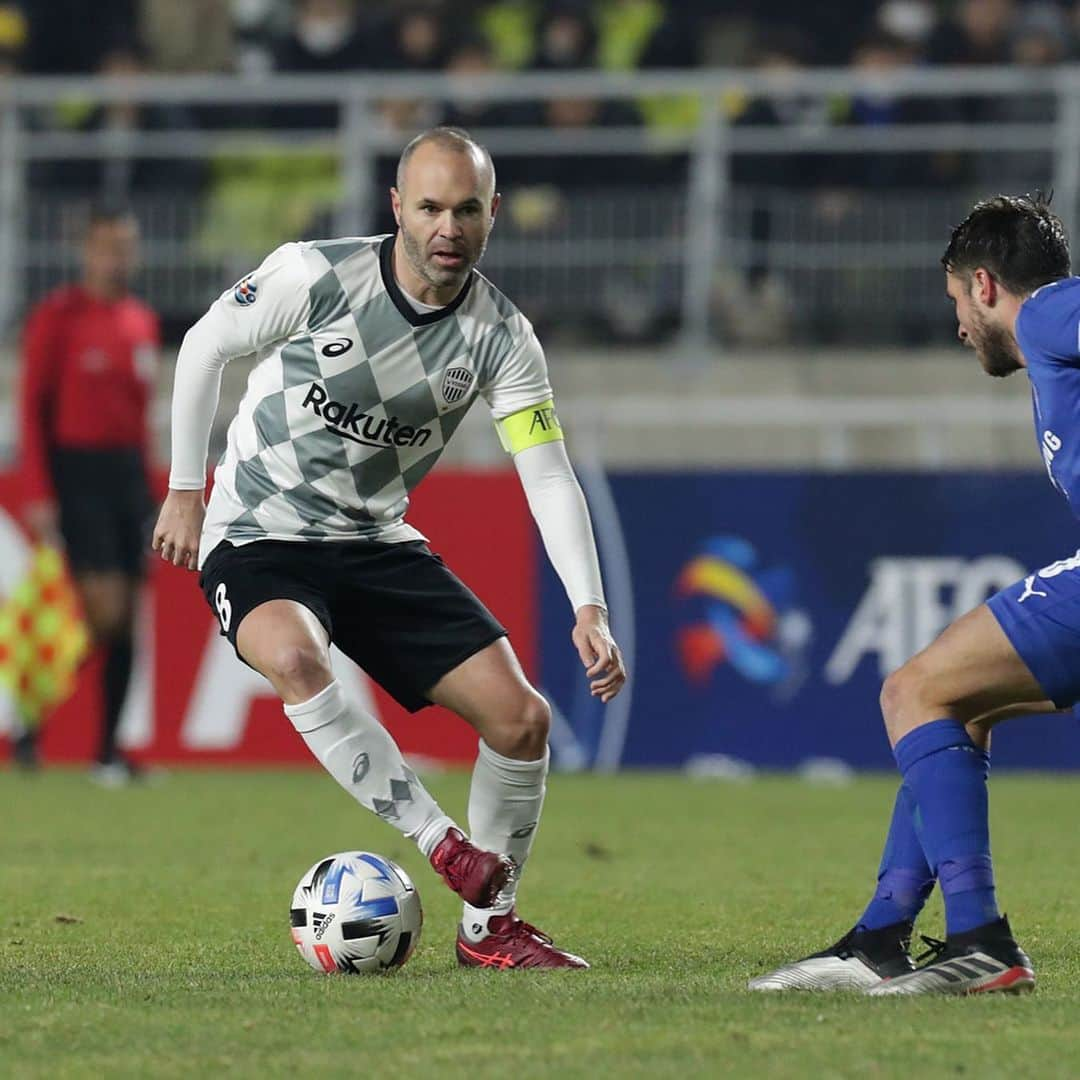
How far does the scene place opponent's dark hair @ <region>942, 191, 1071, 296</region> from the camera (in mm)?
5078

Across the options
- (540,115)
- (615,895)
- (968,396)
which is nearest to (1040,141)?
(968,396)

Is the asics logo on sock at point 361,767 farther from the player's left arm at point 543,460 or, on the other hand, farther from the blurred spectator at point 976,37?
the blurred spectator at point 976,37

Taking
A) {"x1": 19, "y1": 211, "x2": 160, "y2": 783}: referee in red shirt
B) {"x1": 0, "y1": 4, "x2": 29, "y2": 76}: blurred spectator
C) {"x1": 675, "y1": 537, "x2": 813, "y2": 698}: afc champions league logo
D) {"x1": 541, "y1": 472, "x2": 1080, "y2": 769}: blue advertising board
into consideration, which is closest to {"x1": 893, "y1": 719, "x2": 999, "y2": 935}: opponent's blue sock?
{"x1": 541, "y1": 472, "x2": 1080, "y2": 769}: blue advertising board

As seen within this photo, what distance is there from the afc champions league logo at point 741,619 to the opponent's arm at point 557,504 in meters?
6.17

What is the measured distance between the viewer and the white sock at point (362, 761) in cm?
562

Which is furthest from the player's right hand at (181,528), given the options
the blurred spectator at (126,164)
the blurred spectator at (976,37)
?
the blurred spectator at (976,37)

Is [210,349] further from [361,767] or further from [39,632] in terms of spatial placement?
[39,632]

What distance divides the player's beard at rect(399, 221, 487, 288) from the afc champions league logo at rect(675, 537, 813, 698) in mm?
6501

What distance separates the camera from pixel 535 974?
5414 mm

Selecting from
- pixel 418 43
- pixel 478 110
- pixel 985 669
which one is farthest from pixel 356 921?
pixel 418 43

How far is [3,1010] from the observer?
4.80m

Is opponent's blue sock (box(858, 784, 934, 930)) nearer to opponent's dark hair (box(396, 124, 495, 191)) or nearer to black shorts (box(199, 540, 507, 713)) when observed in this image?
black shorts (box(199, 540, 507, 713))

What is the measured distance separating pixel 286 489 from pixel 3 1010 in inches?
66.9

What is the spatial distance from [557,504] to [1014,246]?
142cm
